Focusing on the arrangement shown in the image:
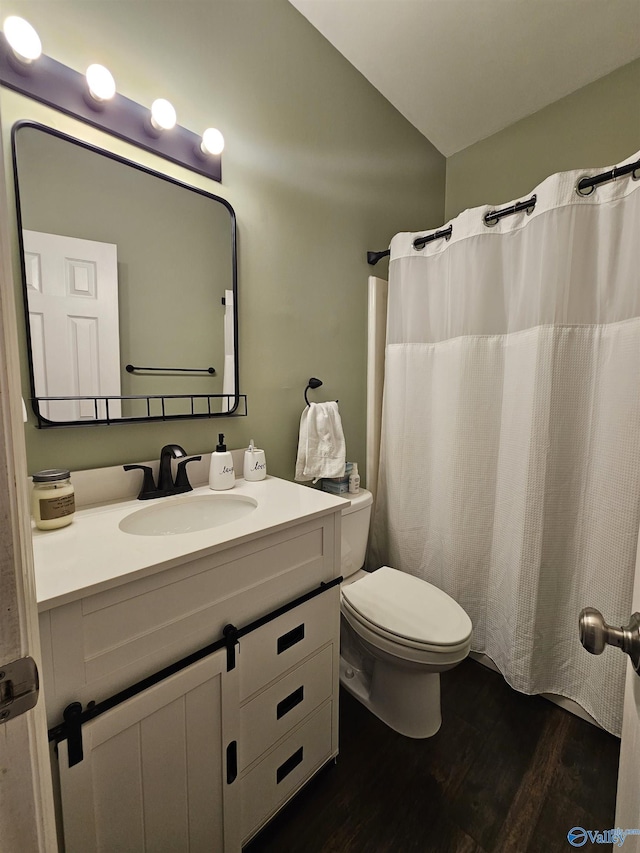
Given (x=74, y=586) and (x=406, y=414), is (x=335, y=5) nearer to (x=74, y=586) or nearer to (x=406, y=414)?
(x=406, y=414)

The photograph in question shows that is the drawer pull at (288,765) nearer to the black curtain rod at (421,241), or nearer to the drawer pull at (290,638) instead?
the drawer pull at (290,638)

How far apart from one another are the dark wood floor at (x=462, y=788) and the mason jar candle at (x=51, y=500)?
3.30 ft

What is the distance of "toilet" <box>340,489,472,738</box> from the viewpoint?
3.97ft

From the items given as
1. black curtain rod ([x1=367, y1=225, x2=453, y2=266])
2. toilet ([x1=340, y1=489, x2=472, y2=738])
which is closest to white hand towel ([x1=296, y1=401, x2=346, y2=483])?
toilet ([x1=340, y1=489, x2=472, y2=738])

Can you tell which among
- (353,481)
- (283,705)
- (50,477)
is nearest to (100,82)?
(50,477)

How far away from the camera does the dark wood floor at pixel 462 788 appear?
3.47 ft

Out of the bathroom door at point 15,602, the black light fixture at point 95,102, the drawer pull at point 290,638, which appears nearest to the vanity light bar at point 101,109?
the black light fixture at point 95,102

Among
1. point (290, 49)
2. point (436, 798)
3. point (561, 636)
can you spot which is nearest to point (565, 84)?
point (290, 49)

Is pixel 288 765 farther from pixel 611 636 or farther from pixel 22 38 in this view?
pixel 22 38

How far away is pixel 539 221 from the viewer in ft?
4.61

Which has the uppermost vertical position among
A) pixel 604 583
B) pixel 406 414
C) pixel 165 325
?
pixel 165 325

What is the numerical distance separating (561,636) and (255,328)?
1689 millimetres

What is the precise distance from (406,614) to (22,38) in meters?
1.91

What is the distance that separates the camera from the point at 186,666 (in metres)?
0.81
